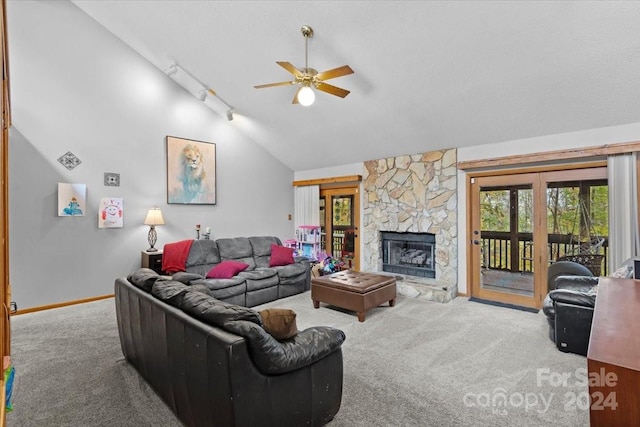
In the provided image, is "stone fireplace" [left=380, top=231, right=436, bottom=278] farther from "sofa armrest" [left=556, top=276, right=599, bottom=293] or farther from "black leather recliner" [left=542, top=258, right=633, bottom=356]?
"black leather recliner" [left=542, top=258, right=633, bottom=356]

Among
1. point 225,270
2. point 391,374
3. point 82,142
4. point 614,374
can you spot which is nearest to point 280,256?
point 225,270

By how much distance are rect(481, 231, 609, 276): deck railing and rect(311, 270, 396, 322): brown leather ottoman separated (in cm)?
171

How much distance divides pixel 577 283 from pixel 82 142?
22.5ft

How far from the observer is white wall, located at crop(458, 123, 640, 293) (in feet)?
12.4

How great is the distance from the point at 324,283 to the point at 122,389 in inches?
98.5

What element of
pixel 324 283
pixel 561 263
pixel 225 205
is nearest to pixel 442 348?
pixel 324 283

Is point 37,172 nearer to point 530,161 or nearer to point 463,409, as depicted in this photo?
point 463,409

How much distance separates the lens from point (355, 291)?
3.98 m

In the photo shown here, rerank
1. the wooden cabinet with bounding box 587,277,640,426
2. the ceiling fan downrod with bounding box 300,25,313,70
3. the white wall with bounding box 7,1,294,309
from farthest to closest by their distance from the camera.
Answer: the white wall with bounding box 7,1,294,309 → the ceiling fan downrod with bounding box 300,25,313,70 → the wooden cabinet with bounding box 587,277,640,426

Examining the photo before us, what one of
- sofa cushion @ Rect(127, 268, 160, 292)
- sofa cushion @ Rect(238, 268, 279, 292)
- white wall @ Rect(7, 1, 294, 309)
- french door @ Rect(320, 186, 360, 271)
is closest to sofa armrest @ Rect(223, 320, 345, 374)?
sofa cushion @ Rect(127, 268, 160, 292)

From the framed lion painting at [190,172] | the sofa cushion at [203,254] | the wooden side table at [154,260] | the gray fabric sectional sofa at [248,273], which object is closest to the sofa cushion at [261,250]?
the gray fabric sectional sofa at [248,273]

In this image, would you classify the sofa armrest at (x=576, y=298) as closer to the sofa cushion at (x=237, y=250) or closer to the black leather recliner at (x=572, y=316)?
the black leather recliner at (x=572, y=316)

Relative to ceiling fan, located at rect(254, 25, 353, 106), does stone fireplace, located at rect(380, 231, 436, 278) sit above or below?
below

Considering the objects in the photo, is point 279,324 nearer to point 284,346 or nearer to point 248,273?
point 284,346
